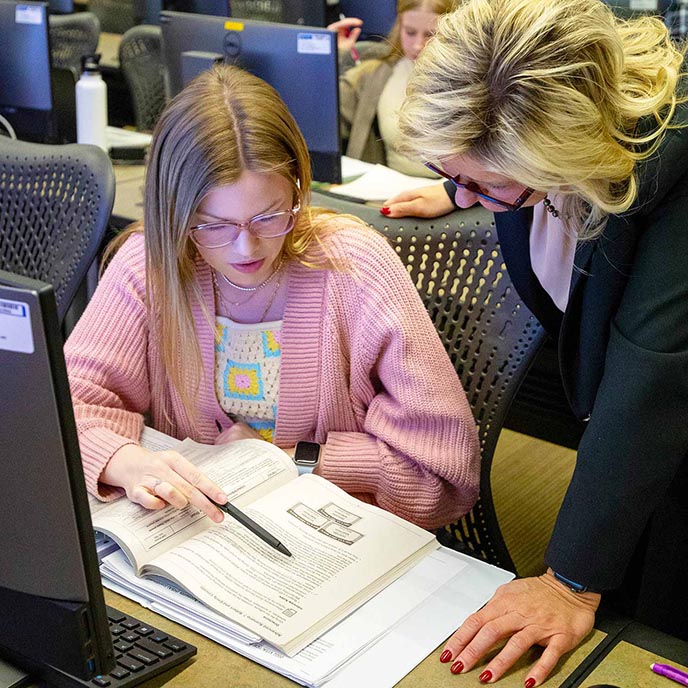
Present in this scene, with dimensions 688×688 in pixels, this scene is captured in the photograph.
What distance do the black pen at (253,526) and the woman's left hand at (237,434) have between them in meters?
0.27

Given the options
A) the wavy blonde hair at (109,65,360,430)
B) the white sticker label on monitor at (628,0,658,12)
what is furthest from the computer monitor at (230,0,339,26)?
the wavy blonde hair at (109,65,360,430)

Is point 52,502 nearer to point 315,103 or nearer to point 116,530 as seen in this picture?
point 116,530

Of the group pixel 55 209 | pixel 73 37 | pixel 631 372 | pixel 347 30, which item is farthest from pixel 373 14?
pixel 631 372

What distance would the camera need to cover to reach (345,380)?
1.44 meters

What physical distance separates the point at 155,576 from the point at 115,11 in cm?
522

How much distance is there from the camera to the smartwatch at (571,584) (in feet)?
3.47

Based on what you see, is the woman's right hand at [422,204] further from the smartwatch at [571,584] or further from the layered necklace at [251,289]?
the smartwatch at [571,584]

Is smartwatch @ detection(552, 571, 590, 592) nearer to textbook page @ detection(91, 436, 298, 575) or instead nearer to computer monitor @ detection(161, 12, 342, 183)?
textbook page @ detection(91, 436, 298, 575)

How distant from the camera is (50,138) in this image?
273 cm

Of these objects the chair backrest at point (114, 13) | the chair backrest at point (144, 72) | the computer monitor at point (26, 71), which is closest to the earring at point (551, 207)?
the computer monitor at point (26, 71)

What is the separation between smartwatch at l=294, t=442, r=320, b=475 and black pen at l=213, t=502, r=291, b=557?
20 centimetres

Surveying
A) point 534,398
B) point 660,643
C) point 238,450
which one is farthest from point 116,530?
point 534,398

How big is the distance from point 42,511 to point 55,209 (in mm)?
1057

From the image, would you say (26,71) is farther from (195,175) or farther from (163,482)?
(163,482)
